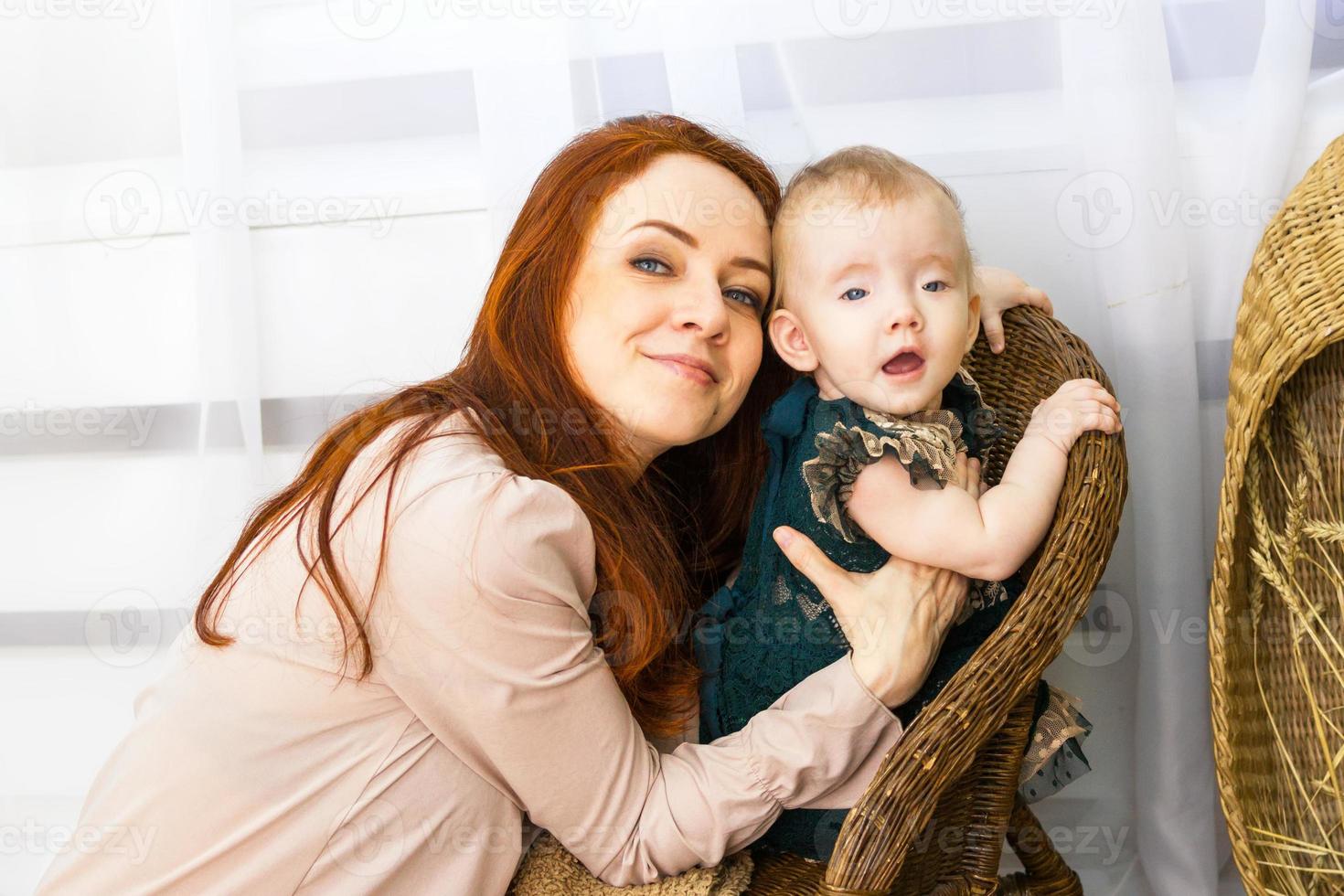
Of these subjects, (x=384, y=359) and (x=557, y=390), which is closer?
(x=557, y=390)

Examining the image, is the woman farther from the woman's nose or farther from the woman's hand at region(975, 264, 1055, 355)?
the woman's hand at region(975, 264, 1055, 355)

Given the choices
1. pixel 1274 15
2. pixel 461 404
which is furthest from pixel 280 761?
pixel 1274 15

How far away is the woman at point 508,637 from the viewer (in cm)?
128

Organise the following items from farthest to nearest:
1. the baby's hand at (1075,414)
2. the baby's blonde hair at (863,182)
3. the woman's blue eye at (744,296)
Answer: the woman's blue eye at (744,296) < the baby's blonde hair at (863,182) < the baby's hand at (1075,414)

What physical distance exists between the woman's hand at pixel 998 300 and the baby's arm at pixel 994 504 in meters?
0.21

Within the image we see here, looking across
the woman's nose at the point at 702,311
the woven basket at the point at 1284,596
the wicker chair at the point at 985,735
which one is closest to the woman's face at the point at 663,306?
the woman's nose at the point at 702,311

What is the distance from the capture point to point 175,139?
2062mm

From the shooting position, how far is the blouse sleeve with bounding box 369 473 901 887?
126 cm

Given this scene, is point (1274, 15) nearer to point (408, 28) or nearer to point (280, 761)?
point (408, 28)

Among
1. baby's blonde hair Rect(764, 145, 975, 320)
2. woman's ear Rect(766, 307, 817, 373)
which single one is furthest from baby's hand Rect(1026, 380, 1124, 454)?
woman's ear Rect(766, 307, 817, 373)

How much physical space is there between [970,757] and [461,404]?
2.62ft

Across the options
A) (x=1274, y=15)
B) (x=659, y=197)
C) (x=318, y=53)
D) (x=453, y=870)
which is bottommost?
(x=453, y=870)

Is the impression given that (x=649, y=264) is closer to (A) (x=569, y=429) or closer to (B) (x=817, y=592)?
(A) (x=569, y=429)

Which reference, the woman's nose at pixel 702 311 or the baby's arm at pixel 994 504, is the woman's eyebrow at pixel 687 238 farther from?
the baby's arm at pixel 994 504
